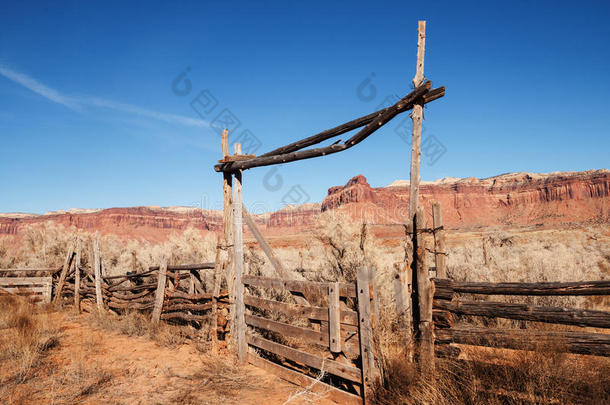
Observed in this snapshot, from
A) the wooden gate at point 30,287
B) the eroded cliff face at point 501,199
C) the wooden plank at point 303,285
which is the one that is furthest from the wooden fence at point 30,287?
the eroded cliff face at point 501,199

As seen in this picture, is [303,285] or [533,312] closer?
[533,312]

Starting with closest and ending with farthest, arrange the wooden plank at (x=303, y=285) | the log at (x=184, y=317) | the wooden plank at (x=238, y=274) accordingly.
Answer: the wooden plank at (x=303, y=285), the wooden plank at (x=238, y=274), the log at (x=184, y=317)

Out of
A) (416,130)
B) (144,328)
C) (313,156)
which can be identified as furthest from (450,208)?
(416,130)

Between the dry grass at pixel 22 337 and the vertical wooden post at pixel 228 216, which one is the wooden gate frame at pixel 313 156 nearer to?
the vertical wooden post at pixel 228 216

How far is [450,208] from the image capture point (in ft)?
274

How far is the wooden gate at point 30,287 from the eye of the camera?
36.1 ft

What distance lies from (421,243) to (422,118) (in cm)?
145

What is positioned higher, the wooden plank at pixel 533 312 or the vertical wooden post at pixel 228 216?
the vertical wooden post at pixel 228 216

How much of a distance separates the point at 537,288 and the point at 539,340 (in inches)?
22.9

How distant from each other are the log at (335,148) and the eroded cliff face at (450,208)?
62.5 m

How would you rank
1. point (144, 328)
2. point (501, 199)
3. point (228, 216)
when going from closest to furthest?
point (228, 216) < point (144, 328) < point (501, 199)

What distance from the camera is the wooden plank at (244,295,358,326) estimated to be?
13.4ft

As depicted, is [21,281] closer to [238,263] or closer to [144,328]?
[144,328]

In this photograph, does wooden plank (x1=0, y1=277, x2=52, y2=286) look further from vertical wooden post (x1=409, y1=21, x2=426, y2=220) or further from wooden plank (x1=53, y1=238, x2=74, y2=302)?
vertical wooden post (x1=409, y1=21, x2=426, y2=220)
